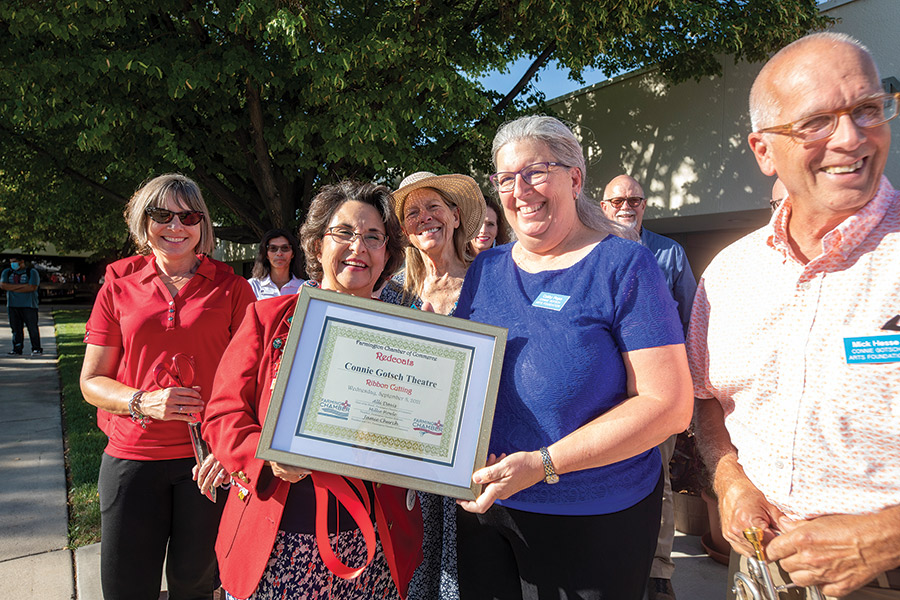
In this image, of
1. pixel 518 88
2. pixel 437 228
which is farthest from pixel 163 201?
pixel 518 88

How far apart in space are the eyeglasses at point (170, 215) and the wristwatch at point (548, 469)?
6.76 feet

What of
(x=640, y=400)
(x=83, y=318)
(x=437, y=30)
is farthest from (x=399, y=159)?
(x=83, y=318)

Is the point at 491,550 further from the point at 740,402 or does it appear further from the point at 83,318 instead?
the point at 83,318

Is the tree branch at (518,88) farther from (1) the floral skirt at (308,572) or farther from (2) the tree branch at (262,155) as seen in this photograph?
(1) the floral skirt at (308,572)

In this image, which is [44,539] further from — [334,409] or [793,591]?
[793,591]

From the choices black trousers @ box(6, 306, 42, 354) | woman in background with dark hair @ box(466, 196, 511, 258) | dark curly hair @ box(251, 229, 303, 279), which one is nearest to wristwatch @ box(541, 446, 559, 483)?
woman in background with dark hair @ box(466, 196, 511, 258)

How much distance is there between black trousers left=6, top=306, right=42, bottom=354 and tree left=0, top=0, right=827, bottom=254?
3.53 meters

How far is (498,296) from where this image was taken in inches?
77.7

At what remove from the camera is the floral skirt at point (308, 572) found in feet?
6.06

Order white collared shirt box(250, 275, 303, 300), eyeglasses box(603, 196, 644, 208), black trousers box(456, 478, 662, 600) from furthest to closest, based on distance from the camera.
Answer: white collared shirt box(250, 275, 303, 300) < eyeglasses box(603, 196, 644, 208) < black trousers box(456, 478, 662, 600)

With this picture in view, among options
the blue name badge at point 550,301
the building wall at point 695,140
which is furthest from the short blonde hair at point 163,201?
the building wall at point 695,140

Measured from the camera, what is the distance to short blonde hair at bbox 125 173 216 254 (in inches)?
108

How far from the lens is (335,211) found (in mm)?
2295

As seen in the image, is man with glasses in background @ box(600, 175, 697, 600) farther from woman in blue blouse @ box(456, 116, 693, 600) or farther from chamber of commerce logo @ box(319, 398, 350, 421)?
chamber of commerce logo @ box(319, 398, 350, 421)
